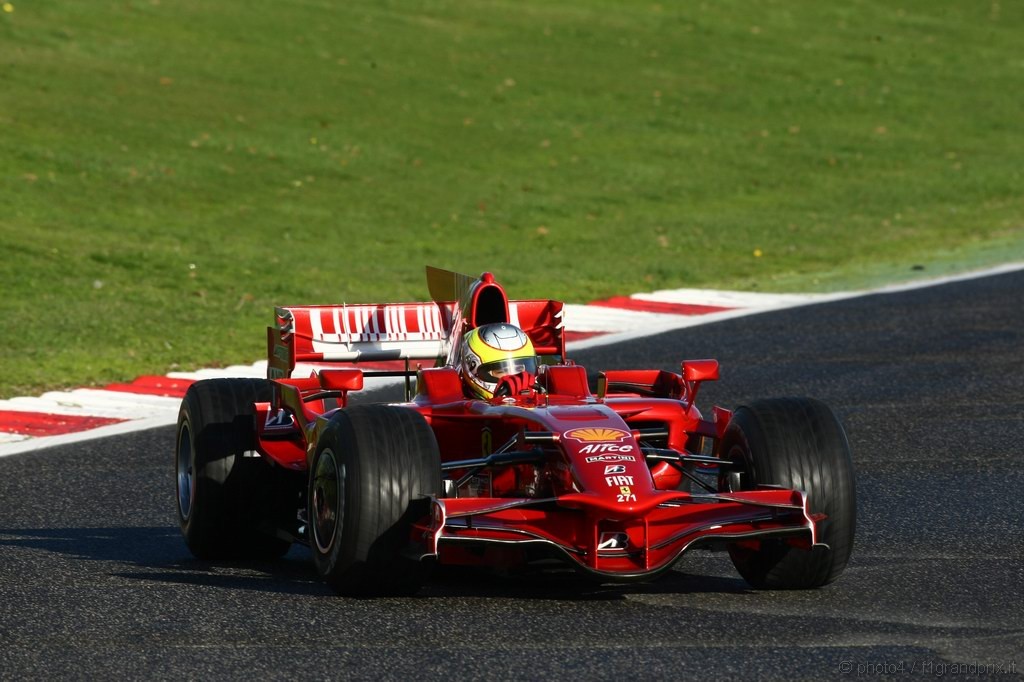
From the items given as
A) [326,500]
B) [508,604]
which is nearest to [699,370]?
[508,604]

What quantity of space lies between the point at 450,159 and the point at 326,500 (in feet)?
64.7

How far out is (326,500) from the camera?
713cm

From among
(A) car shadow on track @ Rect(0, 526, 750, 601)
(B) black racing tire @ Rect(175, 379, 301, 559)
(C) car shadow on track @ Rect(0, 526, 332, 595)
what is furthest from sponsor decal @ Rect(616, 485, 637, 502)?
(B) black racing tire @ Rect(175, 379, 301, 559)

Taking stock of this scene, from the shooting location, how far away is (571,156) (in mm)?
27297

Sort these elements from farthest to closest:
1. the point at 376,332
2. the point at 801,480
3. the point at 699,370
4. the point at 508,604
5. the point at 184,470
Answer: the point at 376,332 < the point at 184,470 < the point at 699,370 < the point at 801,480 < the point at 508,604

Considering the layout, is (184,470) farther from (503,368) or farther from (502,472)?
(502,472)

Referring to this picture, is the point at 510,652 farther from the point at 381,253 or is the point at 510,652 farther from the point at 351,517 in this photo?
the point at 381,253

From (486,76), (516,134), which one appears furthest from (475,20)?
(516,134)

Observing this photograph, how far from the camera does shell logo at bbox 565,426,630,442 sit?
22.7ft

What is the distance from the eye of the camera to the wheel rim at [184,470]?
333 inches

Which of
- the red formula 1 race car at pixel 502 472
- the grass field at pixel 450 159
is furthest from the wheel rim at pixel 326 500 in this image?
the grass field at pixel 450 159

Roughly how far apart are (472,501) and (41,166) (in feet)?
59.3

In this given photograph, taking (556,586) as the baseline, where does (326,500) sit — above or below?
above

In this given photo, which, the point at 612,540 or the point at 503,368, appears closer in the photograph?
the point at 612,540
